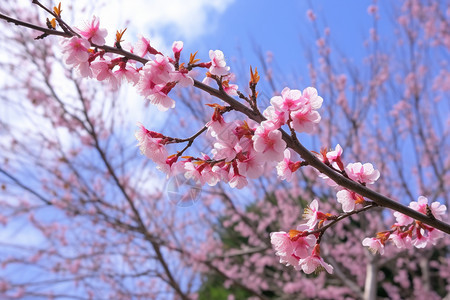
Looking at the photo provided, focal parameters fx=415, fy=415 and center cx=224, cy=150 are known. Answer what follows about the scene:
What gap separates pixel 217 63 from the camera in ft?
5.03

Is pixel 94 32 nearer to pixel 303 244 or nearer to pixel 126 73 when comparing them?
pixel 126 73

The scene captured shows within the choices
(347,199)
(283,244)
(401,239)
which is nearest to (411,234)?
(401,239)

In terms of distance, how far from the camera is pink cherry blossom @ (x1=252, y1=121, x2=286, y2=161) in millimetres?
1302

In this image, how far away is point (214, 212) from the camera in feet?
27.5

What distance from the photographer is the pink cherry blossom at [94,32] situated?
150cm

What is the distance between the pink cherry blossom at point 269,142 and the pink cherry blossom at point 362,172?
0.40 metres

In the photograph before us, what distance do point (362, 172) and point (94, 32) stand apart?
1135 mm

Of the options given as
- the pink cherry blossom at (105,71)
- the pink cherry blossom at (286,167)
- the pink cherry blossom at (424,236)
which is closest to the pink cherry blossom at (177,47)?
the pink cherry blossom at (105,71)

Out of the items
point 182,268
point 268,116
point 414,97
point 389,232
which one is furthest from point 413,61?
point 268,116

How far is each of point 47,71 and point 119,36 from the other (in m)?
4.65

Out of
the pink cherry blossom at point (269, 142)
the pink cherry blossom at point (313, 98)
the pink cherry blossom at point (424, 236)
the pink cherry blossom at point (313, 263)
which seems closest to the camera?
the pink cherry blossom at point (269, 142)

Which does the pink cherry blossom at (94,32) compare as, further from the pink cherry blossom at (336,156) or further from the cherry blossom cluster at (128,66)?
the pink cherry blossom at (336,156)

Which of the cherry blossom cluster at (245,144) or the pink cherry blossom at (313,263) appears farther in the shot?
the pink cherry blossom at (313,263)

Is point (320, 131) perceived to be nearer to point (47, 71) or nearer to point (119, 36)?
point (47, 71)
